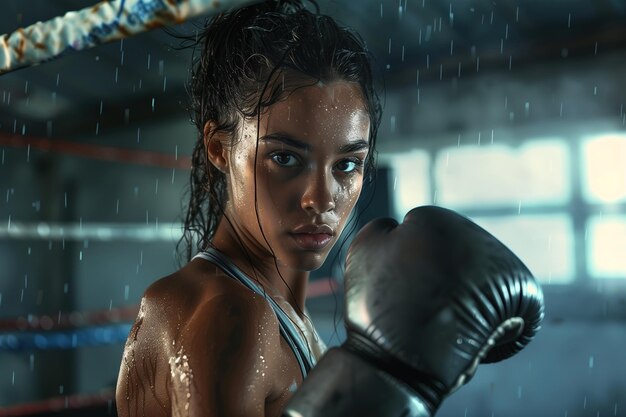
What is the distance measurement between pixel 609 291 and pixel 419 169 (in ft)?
6.97

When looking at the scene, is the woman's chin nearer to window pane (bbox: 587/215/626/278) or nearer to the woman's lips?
the woman's lips

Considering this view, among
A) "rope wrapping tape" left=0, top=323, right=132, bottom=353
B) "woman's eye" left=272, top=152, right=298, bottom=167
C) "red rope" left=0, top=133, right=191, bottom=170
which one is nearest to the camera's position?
"woman's eye" left=272, top=152, right=298, bottom=167

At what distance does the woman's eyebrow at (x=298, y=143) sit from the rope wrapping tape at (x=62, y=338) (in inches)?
105

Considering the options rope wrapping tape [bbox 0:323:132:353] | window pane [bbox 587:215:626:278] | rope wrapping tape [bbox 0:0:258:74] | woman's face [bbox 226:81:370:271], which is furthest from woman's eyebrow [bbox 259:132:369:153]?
window pane [bbox 587:215:626:278]

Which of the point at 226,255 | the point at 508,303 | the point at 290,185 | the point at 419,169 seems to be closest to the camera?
the point at 508,303

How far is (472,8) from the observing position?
572 centimetres

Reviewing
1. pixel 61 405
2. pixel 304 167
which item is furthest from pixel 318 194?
pixel 61 405

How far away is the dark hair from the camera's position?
34.8 inches

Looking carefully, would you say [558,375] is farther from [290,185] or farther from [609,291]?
[290,185]

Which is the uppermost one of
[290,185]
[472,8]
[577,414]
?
[472,8]

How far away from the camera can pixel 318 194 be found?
0.84m

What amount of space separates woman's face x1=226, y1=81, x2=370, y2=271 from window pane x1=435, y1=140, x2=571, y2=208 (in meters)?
5.54

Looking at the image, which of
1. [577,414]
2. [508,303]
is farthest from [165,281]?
[577,414]

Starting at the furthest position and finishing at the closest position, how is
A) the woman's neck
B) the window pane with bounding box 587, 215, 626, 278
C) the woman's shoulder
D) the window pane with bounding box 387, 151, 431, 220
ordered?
the window pane with bounding box 387, 151, 431, 220 → the window pane with bounding box 587, 215, 626, 278 → the woman's neck → the woman's shoulder
